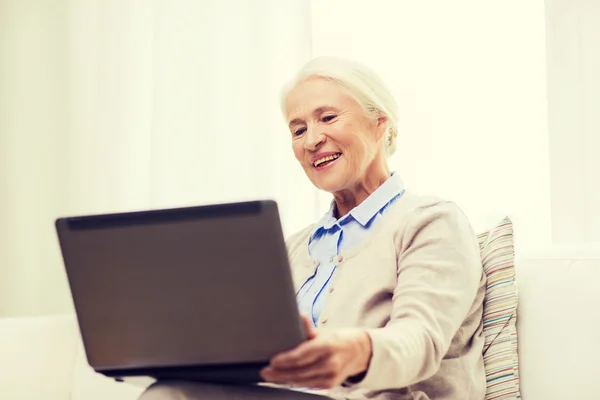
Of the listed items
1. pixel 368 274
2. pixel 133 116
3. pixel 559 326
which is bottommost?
pixel 559 326

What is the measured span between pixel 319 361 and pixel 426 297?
309 millimetres

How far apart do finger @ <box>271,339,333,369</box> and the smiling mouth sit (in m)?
0.72

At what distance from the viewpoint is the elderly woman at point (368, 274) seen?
94cm

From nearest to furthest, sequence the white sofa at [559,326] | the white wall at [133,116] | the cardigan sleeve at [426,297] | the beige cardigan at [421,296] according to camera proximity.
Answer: the cardigan sleeve at [426,297] < the beige cardigan at [421,296] < the white sofa at [559,326] < the white wall at [133,116]

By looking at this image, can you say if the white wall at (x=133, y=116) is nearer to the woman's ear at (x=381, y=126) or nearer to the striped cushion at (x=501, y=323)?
the woman's ear at (x=381, y=126)

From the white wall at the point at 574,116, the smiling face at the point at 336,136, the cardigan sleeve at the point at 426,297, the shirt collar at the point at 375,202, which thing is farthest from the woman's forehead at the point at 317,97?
the white wall at the point at 574,116

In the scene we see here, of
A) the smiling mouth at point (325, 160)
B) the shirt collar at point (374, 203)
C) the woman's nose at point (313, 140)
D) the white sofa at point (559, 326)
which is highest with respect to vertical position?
the woman's nose at point (313, 140)

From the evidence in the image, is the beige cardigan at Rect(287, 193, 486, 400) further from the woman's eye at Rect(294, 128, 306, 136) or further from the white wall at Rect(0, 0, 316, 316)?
the white wall at Rect(0, 0, 316, 316)

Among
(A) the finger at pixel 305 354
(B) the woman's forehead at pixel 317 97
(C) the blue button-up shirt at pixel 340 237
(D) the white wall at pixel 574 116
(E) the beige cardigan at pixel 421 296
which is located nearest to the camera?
(A) the finger at pixel 305 354

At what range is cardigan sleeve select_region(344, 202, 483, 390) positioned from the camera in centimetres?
97

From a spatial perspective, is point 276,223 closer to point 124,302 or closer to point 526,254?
point 124,302

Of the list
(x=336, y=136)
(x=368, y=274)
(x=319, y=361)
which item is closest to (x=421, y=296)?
(x=368, y=274)

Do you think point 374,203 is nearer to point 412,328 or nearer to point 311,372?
point 412,328

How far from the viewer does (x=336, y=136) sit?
152cm
